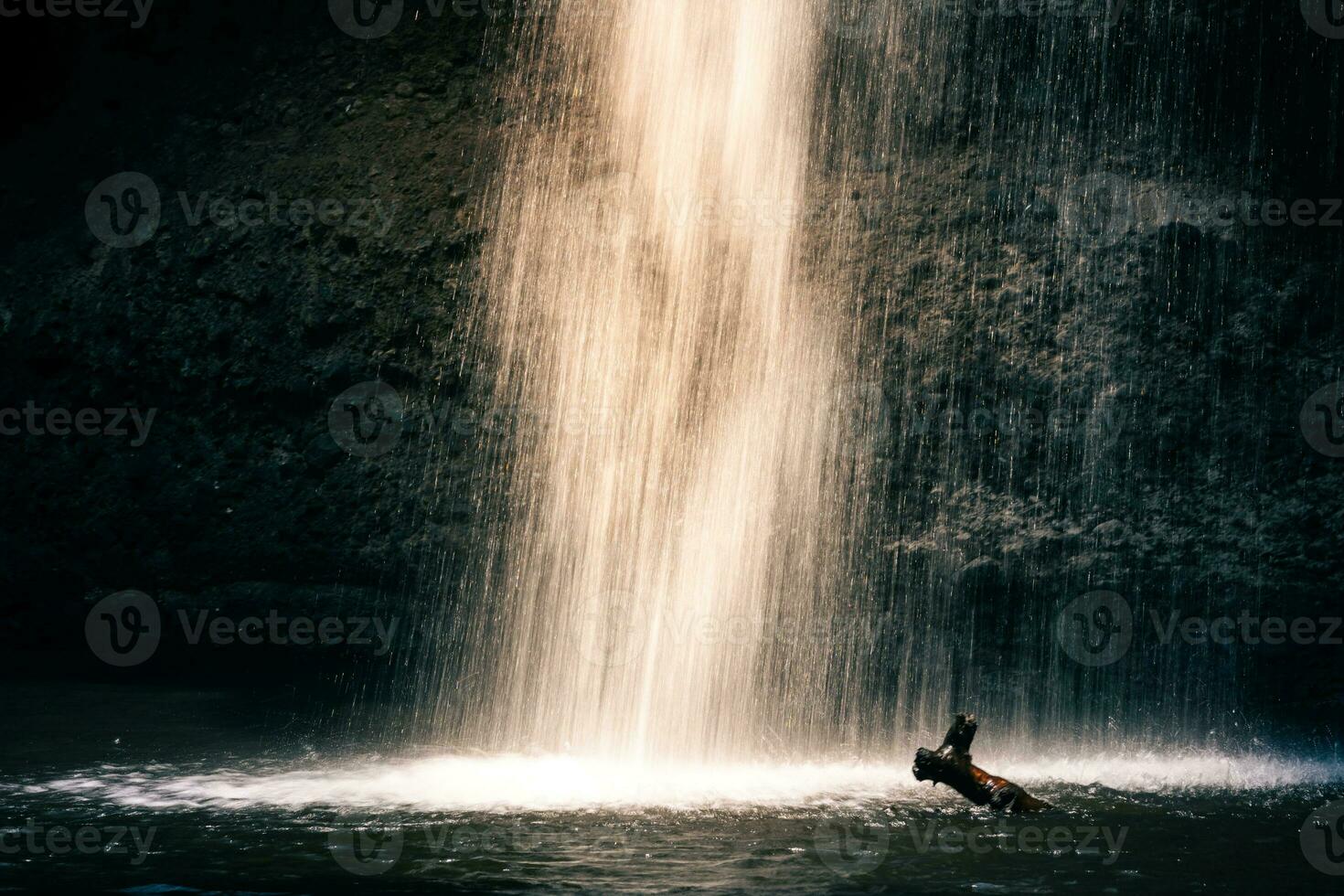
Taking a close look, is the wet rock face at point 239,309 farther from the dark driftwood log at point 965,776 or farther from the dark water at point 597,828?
the dark driftwood log at point 965,776

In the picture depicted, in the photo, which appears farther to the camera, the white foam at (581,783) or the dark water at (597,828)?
the white foam at (581,783)

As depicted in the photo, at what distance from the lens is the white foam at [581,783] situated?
5617 millimetres

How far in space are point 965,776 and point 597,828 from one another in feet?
5.79

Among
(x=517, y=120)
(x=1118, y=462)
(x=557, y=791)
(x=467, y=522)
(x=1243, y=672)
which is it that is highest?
(x=517, y=120)

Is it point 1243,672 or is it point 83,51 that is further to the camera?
point 83,51

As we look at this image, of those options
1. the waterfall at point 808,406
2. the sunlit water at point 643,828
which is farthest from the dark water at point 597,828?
the waterfall at point 808,406

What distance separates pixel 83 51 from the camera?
1280cm

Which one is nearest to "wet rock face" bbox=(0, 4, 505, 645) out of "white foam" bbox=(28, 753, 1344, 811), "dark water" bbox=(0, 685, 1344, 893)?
"dark water" bbox=(0, 685, 1344, 893)

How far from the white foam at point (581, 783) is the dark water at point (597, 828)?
24mm

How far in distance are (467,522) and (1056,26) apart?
711cm

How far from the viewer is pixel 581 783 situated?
20.3 ft

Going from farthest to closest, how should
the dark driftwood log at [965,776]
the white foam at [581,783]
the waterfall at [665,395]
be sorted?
the waterfall at [665,395]
the white foam at [581,783]
the dark driftwood log at [965,776]

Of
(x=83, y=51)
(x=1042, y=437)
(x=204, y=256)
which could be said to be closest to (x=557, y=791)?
(x=1042, y=437)

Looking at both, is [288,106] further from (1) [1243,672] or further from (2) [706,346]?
(1) [1243,672]
